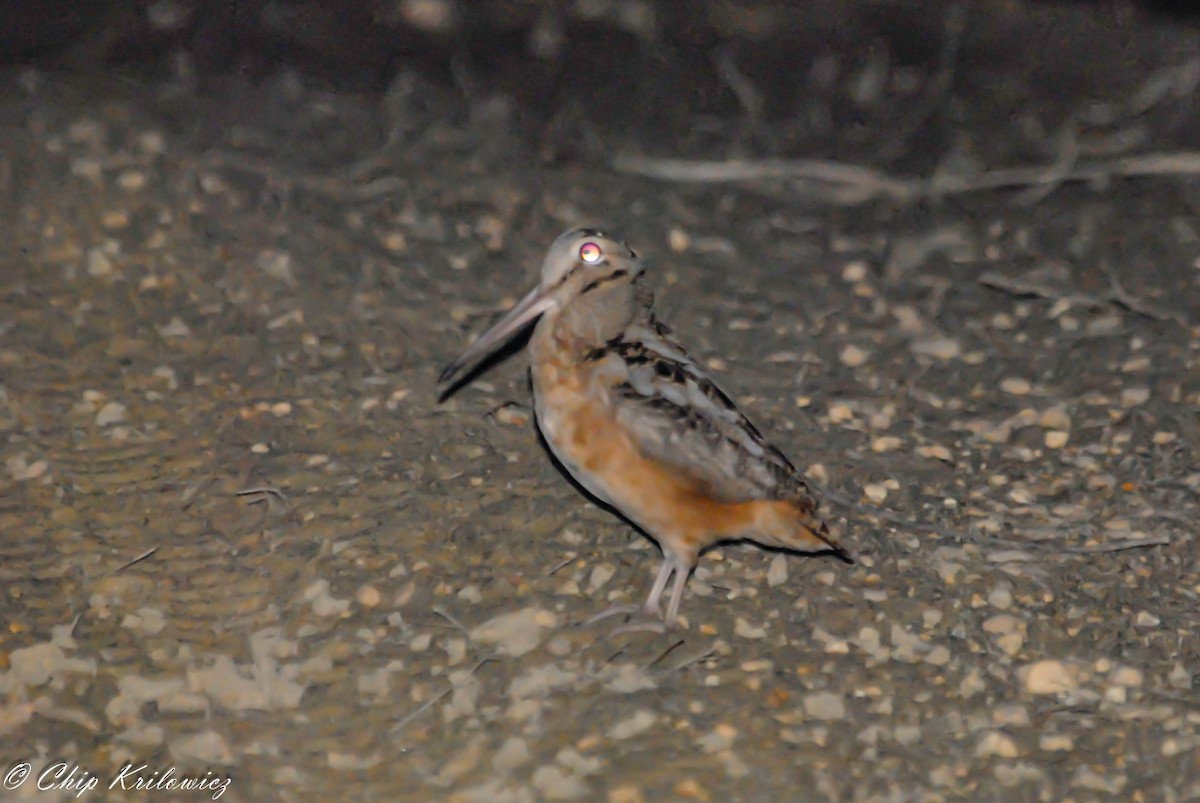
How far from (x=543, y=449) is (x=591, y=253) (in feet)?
2.18

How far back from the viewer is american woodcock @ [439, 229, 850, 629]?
9.09 ft

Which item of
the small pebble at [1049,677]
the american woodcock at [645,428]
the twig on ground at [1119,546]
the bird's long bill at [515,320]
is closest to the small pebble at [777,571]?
the american woodcock at [645,428]

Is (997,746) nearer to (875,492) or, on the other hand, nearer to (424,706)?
(875,492)

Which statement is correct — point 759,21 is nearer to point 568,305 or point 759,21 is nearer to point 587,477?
point 568,305

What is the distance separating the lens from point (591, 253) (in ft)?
9.53

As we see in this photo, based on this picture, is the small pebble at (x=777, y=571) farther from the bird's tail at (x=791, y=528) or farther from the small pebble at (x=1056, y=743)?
the small pebble at (x=1056, y=743)

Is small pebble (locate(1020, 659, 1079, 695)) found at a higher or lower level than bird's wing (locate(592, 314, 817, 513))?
lower

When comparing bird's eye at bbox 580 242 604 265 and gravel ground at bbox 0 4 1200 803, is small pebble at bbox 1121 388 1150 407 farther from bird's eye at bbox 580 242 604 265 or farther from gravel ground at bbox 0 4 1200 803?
bird's eye at bbox 580 242 604 265

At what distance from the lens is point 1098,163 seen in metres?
4.32

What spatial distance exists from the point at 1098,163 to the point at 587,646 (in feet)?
8.12

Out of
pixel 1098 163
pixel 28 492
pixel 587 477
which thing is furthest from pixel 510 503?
pixel 1098 163

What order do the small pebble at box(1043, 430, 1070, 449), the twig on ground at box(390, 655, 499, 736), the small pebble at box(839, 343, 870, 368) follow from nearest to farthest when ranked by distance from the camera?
the twig on ground at box(390, 655, 499, 736) < the small pebble at box(1043, 430, 1070, 449) < the small pebble at box(839, 343, 870, 368)

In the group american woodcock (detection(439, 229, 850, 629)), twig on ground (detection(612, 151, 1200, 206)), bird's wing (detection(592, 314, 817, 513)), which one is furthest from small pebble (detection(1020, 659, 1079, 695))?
twig on ground (detection(612, 151, 1200, 206))

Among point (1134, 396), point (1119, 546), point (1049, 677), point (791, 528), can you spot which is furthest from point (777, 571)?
point (1134, 396)
